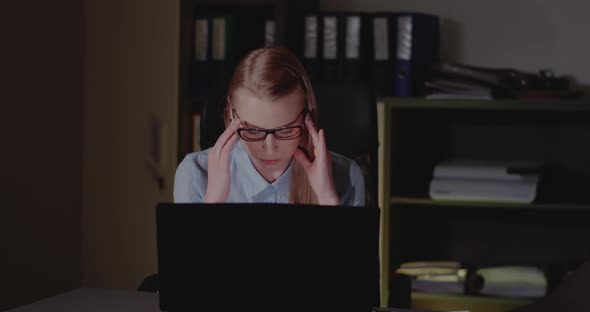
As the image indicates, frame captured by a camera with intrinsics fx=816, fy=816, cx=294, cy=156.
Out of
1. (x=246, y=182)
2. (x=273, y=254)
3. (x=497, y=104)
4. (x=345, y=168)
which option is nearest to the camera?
(x=273, y=254)

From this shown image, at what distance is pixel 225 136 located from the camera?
66.7 inches

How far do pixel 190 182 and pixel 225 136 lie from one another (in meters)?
0.12

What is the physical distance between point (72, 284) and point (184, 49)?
1073 millimetres

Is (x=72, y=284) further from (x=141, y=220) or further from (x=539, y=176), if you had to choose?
(x=539, y=176)

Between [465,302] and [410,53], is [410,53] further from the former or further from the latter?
[465,302]

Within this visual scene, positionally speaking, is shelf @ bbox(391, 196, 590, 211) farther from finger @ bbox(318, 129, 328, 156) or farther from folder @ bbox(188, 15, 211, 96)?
finger @ bbox(318, 129, 328, 156)

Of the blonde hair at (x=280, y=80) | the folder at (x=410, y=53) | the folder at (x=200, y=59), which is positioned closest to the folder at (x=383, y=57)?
the folder at (x=410, y=53)

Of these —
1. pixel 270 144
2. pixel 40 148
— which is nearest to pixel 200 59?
pixel 40 148

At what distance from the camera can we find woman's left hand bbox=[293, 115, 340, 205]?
5.30ft

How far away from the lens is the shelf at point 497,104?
2.68 metres

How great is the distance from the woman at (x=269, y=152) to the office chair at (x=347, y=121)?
15 centimetres

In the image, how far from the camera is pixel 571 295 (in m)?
1.95

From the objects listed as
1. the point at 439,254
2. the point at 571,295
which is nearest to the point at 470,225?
the point at 439,254

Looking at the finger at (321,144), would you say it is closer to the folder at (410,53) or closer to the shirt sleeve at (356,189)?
the shirt sleeve at (356,189)
